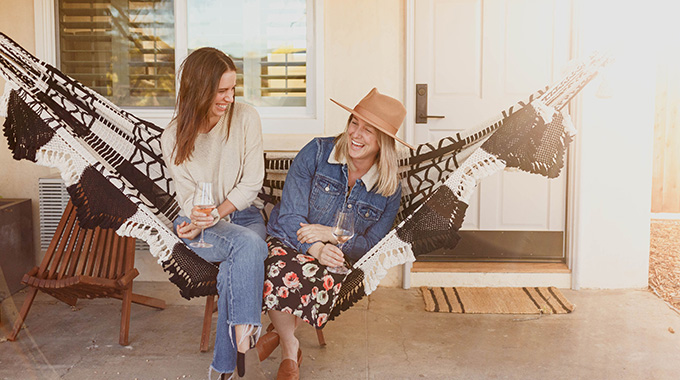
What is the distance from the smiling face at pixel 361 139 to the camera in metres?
2.31

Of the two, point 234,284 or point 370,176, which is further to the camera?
point 370,176

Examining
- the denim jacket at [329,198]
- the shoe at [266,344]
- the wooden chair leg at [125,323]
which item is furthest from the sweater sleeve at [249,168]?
the wooden chair leg at [125,323]

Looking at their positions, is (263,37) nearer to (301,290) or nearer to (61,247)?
(61,247)

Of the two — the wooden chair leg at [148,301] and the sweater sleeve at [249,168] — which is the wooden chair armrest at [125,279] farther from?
the sweater sleeve at [249,168]

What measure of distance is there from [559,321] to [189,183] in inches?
72.6

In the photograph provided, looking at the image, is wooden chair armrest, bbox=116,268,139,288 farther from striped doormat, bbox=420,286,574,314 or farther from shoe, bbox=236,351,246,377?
striped doormat, bbox=420,286,574,314

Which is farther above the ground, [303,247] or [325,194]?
[325,194]

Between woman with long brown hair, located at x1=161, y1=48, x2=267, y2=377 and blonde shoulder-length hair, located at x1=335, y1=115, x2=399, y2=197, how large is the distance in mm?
335

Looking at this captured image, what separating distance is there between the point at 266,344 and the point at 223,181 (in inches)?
25.3

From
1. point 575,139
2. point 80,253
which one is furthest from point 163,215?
point 575,139

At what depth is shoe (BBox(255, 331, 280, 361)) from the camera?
225 cm

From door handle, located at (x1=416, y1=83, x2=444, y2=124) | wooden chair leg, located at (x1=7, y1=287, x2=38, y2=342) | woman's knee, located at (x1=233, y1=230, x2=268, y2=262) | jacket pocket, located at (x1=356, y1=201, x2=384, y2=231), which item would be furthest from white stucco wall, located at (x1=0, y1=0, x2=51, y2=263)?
door handle, located at (x1=416, y1=83, x2=444, y2=124)

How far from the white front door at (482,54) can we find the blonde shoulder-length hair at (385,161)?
1076 mm

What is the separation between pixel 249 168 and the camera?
7.82 ft
